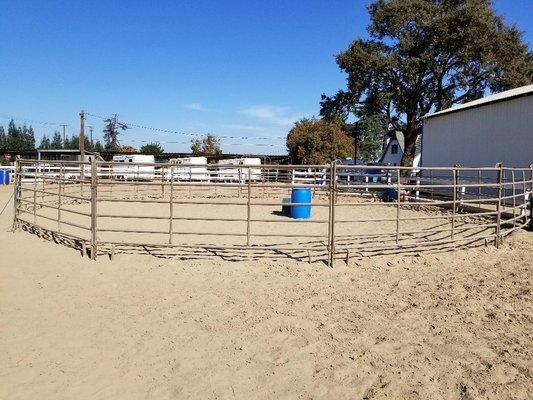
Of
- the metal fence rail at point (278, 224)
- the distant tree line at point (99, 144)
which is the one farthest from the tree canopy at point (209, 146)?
the metal fence rail at point (278, 224)

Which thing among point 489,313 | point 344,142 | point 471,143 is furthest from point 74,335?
point 344,142

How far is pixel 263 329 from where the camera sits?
4.38 metres

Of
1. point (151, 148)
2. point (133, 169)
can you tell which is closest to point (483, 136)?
point (133, 169)

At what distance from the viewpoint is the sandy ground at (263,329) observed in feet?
11.0

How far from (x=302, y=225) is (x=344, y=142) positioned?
27673 millimetres

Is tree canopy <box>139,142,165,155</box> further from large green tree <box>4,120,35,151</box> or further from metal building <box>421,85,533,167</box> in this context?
metal building <box>421,85,533,167</box>

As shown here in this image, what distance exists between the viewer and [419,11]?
27.2 m

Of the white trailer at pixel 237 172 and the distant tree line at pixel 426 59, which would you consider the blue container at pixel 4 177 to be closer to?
the white trailer at pixel 237 172

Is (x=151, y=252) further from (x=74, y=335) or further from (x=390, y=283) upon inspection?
(x=390, y=283)

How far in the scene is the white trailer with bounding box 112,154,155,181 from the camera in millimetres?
7956

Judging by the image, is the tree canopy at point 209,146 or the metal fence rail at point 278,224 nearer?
the metal fence rail at point 278,224

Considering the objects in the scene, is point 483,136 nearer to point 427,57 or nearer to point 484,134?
point 484,134

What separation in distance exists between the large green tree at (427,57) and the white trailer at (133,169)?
600 inches

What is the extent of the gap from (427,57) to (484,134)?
999 centimetres
